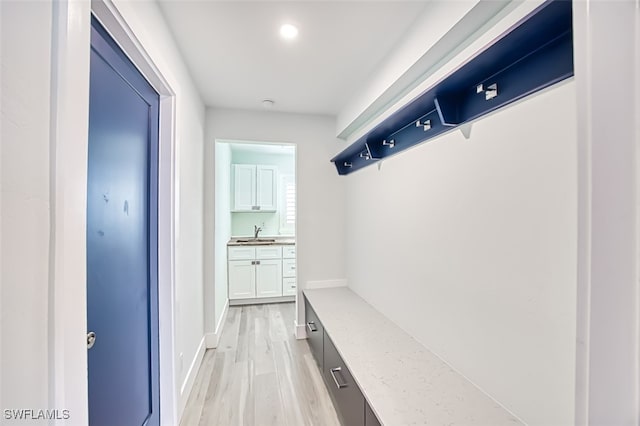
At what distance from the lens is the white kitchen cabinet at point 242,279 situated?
4078 mm

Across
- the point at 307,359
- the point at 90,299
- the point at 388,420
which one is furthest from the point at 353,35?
the point at 307,359

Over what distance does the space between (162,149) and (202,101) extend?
1.23 meters

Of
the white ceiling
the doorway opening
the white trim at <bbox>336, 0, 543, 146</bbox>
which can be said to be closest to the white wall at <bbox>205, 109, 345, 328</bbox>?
the white ceiling

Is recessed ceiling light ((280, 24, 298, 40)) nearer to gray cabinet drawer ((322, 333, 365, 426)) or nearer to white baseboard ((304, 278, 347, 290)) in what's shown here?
gray cabinet drawer ((322, 333, 365, 426))

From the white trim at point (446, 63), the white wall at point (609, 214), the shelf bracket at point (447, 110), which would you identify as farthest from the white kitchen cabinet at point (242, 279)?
the white wall at point (609, 214)

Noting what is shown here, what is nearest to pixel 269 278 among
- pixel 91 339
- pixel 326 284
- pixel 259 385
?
pixel 326 284

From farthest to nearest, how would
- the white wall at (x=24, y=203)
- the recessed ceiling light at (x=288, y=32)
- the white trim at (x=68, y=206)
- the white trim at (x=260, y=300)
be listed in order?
the white trim at (x=260, y=300), the recessed ceiling light at (x=288, y=32), the white trim at (x=68, y=206), the white wall at (x=24, y=203)

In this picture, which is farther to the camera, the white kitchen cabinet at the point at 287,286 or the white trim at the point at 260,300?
the white kitchen cabinet at the point at 287,286

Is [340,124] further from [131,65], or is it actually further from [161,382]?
[161,382]

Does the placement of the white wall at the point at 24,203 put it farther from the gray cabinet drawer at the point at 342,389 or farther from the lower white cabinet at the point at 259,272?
the lower white cabinet at the point at 259,272

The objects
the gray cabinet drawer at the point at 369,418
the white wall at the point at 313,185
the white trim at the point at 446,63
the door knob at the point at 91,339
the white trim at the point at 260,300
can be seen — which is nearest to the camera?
the door knob at the point at 91,339

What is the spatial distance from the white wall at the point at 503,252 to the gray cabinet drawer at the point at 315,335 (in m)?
0.75

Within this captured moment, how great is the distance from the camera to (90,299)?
3.16 feet

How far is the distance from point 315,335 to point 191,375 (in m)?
1.04
